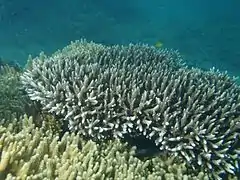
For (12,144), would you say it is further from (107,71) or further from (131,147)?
(107,71)

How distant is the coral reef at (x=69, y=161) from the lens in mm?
3012

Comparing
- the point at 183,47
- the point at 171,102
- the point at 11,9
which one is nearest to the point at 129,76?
the point at 171,102

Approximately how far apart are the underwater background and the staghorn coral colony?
11606 millimetres

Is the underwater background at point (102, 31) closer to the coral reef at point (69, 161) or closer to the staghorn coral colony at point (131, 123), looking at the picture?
the staghorn coral colony at point (131, 123)

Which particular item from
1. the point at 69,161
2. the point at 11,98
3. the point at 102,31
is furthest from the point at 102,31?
the point at 69,161

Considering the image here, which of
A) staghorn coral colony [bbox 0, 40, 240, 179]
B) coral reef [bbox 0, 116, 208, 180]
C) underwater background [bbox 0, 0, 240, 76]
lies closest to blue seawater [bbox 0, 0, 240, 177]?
underwater background [bbox 0, 0, 240, 76]

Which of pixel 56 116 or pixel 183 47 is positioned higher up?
pixel 183 47

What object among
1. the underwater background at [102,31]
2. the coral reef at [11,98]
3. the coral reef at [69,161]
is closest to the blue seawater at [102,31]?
the underwater background at [102,31]

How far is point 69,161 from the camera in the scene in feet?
11.1

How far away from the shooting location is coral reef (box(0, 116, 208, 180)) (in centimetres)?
301

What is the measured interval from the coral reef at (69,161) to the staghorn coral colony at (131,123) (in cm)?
1

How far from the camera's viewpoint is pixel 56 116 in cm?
465

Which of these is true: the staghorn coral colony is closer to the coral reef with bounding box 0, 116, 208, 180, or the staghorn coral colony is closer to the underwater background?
the coral reef with bounding box 0, 116, 208, 180

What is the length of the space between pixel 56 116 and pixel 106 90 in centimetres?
90
